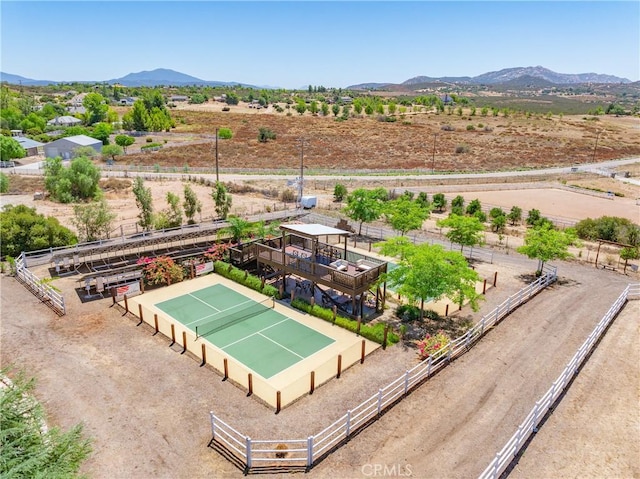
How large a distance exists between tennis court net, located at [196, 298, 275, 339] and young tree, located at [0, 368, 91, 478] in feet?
31.0

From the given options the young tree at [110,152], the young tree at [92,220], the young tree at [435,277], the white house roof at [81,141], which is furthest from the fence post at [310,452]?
the white house roof at [81,141]

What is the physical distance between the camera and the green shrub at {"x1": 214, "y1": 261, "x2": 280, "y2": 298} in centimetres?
2294

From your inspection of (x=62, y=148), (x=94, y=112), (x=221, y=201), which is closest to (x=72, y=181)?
(x=221, y=201)

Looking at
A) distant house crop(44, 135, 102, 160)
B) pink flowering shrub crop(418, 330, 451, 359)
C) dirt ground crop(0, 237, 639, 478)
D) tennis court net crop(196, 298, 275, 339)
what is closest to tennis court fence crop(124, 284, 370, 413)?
tennis court net crop(196, 298, 275, 339)

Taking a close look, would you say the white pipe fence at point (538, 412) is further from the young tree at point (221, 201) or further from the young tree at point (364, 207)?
the young tree at point (221, 201)

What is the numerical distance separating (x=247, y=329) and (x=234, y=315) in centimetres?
148

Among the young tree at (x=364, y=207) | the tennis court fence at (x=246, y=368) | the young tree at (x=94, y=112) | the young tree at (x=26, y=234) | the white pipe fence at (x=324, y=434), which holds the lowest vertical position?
the tennis court fence at (x=246, y=368)

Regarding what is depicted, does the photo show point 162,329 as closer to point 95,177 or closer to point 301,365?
point 301,365

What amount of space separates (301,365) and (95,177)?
3588cm

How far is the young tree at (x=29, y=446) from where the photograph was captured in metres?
7.92

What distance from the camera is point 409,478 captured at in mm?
11438

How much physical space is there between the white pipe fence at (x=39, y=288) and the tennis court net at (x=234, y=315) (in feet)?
21.9

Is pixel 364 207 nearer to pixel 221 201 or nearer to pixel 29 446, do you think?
pixel 221 201

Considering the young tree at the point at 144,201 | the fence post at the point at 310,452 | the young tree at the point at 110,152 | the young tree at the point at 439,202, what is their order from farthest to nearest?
the young tree at the point at 110,152 → the young tree at the point at 439,202 → the young tree at the point at 144,201 → the fence post at the point at 310,452
